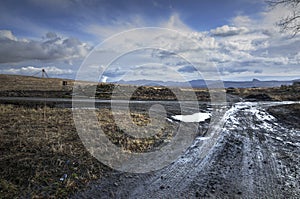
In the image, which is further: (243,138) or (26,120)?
(26,120)

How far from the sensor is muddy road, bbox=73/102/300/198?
451cm

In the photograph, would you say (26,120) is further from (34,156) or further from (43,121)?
(34,156)

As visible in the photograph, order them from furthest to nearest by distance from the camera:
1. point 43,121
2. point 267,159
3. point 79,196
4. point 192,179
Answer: point 43,121 < point 267,159 < point 192,179 < point 79,196

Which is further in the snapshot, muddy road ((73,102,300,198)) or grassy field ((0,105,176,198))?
grassy field ((0,105,176,198))

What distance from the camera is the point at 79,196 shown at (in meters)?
4.38

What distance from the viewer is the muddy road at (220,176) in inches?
178

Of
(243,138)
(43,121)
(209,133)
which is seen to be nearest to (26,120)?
(43,121)

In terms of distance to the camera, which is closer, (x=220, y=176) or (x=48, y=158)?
(x=220, y=176)

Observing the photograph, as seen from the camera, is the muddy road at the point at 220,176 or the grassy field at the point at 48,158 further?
the grassy field at the point at 48,158

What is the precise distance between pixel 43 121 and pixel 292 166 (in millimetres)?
10570

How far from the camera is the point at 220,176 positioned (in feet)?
17.4

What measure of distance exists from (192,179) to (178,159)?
141 cm

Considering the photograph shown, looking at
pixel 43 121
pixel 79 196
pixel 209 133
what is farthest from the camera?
pixel 43 121

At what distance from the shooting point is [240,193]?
4.50 metres
